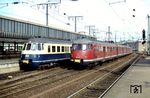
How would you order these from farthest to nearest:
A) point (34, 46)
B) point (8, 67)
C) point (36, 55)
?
point (34, 46)
point (36, 55)
point (8, 67)

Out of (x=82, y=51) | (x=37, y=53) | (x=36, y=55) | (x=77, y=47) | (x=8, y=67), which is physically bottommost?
(x=8, y=67)

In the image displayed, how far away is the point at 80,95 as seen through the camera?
1562 centimetres

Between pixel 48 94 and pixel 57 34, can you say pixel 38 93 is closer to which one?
pixel 48 94

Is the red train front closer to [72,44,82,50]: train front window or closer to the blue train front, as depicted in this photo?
[72,44,82,50]: train front window

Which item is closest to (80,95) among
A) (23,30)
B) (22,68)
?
(22,68)

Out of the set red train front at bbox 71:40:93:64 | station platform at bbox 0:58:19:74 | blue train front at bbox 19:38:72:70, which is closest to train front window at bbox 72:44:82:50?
red train front at bbox 71:40:93:64

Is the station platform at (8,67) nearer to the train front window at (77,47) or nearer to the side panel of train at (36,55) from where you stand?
the side panel of train at (36,55)

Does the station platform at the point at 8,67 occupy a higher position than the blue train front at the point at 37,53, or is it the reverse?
the blue train front at the point at 37,53

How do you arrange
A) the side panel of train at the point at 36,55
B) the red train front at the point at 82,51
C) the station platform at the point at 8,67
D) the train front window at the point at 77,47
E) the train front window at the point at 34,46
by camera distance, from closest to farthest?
the station platform at the point at 8,67 < the side panel of train at the point at 36,55 < the train front window at the point at 34,46 < the red train front at the point at 82,51 < the train front window at the point at 77,47

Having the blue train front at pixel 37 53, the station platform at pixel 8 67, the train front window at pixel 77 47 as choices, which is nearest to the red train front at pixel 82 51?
the train front window at pixel 77 47

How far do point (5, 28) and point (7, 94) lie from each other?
35.3 meters

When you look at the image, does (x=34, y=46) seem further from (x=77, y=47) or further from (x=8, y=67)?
(x=77, y=47)

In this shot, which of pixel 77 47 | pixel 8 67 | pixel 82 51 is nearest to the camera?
pixel 8 67

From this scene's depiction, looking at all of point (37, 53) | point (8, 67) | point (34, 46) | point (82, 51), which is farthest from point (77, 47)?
point (8, 67)
